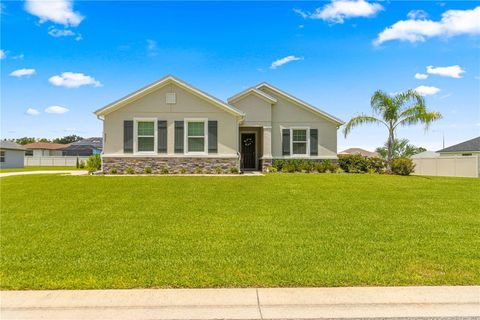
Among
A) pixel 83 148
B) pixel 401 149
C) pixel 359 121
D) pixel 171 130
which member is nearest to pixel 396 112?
pixel 359 121

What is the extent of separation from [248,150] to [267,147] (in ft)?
5.93

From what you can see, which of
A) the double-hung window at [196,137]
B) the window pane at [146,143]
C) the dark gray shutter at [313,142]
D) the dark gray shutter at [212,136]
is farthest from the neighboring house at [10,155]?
the dark gray shutter at [313,142]

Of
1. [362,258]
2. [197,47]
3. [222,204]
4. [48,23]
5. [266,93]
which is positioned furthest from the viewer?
[266,93]

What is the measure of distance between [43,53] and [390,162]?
18.8 m

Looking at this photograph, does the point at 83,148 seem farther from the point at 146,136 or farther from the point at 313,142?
the point at 313,142

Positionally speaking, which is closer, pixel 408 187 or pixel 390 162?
pixel 408 187

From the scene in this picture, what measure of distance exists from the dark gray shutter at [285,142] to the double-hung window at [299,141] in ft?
1.03

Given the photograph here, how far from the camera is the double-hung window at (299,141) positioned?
67.8ft

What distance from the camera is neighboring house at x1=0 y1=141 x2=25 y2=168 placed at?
35.2 meters

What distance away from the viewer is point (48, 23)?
13.3m

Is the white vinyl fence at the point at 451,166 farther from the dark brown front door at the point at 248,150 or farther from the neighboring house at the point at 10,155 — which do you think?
the neighboring house at the point at 10,155

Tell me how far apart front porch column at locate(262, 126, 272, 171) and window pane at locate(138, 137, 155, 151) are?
257 inches

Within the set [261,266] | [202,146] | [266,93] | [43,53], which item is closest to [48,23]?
[43,53]

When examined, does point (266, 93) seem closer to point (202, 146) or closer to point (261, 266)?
point (202, 146)
